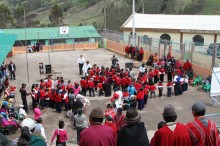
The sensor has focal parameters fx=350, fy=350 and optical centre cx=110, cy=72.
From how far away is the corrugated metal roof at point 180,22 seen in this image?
3494 cm

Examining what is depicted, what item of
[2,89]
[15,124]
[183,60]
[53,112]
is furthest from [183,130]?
[183,60]

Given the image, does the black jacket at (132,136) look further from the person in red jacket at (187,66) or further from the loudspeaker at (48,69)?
the loudspeaker at (48,69)

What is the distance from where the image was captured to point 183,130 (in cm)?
532

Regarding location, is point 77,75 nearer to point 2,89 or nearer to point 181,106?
point 2,89

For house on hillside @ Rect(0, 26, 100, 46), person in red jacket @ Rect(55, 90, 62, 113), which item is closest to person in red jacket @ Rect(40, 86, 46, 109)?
person in red jacket @ Rect(55, 90, 62, 113)

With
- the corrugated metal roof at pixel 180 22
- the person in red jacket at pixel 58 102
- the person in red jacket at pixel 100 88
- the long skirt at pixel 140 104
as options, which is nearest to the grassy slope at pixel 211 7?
the corrugated metal roof at pixel 180 22

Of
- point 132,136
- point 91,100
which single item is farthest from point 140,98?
point 132,136

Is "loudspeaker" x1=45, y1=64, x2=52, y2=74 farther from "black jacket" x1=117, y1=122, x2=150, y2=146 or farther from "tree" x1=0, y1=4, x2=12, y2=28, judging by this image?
"tree" x1=0, y1=4, x2=12, y2=28

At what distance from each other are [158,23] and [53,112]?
2463 cm

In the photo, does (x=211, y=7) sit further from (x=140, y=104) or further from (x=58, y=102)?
(x=58, y=102)

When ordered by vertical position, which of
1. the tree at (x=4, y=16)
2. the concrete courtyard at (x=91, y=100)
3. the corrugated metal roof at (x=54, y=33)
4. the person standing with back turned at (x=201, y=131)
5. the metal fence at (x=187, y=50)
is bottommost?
the concrete courtyard at (x=91, y=100)

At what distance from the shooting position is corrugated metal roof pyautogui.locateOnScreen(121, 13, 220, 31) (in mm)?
34938

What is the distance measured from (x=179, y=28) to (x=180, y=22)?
1.50 meters

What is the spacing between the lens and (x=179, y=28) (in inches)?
1425
